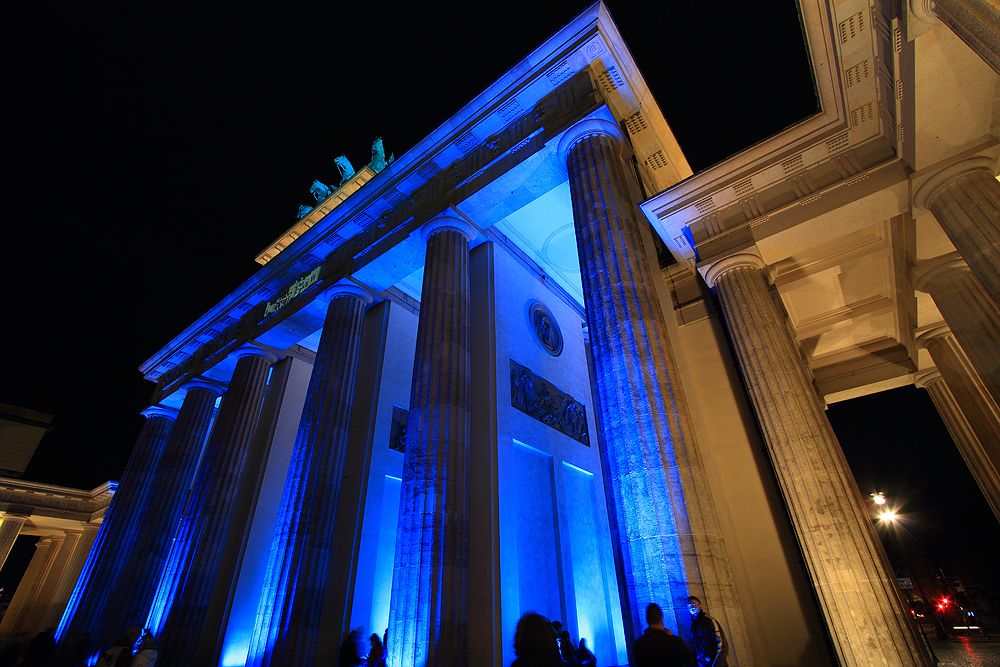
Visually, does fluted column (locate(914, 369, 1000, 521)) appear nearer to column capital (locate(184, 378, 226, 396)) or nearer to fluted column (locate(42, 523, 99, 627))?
column capital (locate(184, 378, 226, 396))

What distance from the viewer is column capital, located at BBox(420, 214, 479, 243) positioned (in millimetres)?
11125

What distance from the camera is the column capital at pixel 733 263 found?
9.29m

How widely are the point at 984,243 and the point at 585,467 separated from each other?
908 centimetres

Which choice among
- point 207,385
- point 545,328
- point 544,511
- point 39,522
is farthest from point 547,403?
point 39,522

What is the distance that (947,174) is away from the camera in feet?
24.8

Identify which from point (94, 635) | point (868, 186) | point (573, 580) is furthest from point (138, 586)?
point (868, 186)

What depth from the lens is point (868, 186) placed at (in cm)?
832

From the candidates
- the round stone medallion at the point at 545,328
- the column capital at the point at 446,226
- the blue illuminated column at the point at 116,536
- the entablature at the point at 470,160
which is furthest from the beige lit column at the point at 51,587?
the round stone medallion at the point at 545,328

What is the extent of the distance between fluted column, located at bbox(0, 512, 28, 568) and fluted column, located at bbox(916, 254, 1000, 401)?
41.0 meters

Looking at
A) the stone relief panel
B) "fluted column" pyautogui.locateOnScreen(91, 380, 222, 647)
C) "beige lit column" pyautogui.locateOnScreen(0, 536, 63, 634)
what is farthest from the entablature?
"beige lit column" pyautogui.locateOnScreen(0, 536, 63, 634)

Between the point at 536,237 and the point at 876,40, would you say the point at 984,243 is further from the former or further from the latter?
the point at 536,237

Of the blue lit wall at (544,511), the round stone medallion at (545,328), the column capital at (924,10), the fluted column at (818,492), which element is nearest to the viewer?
the column capital at (924,10)

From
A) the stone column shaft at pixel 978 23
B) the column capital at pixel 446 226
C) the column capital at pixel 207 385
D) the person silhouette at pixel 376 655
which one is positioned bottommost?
the person silhouette at pixel 376 655

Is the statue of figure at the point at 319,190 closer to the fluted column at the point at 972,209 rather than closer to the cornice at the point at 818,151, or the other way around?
the cornice at the point at 818,151
